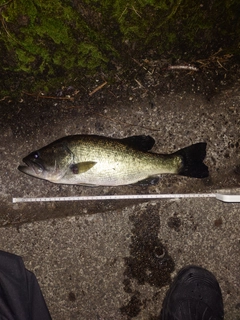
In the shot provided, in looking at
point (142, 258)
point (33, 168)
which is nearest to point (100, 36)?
point (33, 168)

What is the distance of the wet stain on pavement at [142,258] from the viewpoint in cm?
334

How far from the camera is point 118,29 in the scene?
3.15m

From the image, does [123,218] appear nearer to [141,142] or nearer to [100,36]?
[141,142]

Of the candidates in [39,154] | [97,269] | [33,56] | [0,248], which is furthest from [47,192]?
[33,56]

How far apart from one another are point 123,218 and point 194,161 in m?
0.93

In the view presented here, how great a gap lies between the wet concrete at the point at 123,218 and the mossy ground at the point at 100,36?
1.01 ft

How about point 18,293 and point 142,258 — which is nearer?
point 18,293

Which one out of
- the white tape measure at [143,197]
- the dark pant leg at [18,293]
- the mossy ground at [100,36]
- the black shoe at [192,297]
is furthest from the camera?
the black shoe at [192,297]

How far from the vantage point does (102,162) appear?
292cm

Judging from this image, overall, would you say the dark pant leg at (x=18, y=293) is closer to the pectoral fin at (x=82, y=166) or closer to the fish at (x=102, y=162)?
the fish at (x=102, y=162)

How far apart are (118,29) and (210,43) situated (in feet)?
3.15

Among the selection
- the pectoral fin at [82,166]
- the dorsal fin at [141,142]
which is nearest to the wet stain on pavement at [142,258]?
the dorsal fin at [141,142]

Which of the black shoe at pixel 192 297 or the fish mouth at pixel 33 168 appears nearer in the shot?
the fish mouth at pixel 33 168

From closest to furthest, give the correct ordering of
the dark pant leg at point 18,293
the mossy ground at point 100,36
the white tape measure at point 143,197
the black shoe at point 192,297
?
the dark pant leg at point 18,293
the mossy ground at point 100,36
the white tape measure at point 143,197
the black shoe at point 192,297
